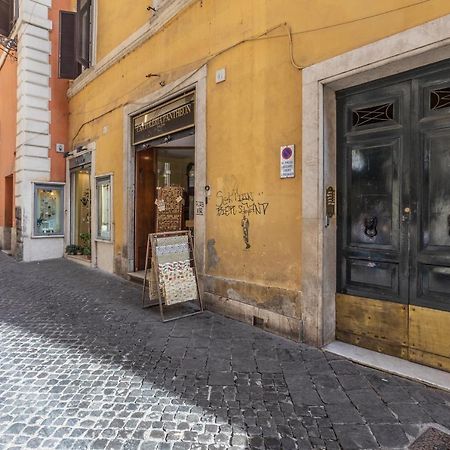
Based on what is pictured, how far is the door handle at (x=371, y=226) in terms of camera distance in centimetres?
369

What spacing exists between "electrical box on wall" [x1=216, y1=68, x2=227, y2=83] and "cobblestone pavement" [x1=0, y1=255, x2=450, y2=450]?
3312 millimetres

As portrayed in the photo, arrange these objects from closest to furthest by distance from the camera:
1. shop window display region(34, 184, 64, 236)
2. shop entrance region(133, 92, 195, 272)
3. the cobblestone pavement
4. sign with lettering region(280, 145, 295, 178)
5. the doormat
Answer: the doormat
the cobblestone pavement
sign with lettering region(280, 145, 295, 178)
shop entrance region(133, 92, 195, 272)
shop window display region(34, 184, 64, 236)

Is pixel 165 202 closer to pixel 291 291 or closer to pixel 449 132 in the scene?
pixel 291 291

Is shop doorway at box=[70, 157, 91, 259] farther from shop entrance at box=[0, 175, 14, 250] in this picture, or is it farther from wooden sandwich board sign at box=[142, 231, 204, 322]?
wooden sandwich board sign at box=[142, 231, 204, 322]

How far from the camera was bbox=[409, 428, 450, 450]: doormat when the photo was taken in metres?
2.22

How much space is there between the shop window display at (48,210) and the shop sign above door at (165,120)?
14.8ft

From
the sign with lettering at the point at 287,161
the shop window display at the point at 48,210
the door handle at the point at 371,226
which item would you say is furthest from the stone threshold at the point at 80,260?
the door handle at the point at 371,226

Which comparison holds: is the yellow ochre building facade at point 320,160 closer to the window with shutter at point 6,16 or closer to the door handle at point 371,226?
the door handle at point 371,226

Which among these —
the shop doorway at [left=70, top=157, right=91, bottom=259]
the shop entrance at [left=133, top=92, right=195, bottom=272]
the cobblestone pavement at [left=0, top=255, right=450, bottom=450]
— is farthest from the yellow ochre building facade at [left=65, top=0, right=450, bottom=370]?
the shop doorway at [left=70, top=157, right=91, bottom=259]

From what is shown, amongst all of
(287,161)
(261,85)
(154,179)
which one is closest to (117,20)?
(154,179)

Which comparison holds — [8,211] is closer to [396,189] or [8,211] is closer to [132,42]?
[132,42]

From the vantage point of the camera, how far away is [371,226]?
3723 mm

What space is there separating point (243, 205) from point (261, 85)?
59.2 inches

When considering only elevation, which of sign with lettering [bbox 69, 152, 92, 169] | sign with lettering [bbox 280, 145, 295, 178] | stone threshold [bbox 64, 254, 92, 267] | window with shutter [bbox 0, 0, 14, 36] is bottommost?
stone threshold [bbox 64, 254, 92, 267]
